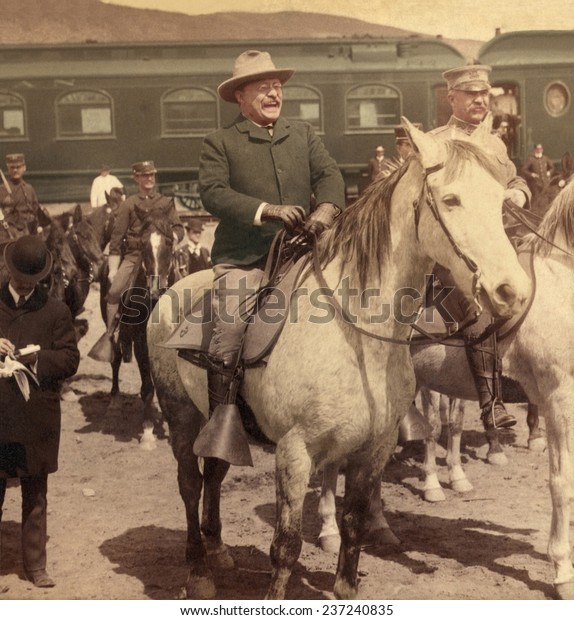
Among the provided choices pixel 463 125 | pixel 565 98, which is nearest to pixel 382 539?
pixel 463 125

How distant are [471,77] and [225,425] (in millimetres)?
3355

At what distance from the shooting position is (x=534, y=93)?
682 inches

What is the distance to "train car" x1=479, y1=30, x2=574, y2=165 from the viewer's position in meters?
15.7

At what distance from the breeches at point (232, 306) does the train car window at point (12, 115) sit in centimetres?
1260

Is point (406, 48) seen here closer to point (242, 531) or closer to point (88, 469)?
point (88, 469)

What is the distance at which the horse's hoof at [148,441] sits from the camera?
Result: 1059 centimetres

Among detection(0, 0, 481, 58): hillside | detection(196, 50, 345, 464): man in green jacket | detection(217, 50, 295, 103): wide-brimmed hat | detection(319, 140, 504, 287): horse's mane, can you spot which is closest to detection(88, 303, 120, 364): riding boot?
detection(0, 0, 481, 58): hillside

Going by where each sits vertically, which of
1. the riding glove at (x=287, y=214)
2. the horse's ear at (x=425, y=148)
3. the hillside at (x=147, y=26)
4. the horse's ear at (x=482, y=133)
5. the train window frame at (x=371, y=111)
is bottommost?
the riding glove at (x=287, y=214)

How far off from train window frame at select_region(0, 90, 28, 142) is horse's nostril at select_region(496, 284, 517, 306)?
14240 mm

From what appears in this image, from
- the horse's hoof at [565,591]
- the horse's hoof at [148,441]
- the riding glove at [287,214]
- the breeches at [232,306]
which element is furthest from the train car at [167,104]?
the horse's hoof at [565,591]

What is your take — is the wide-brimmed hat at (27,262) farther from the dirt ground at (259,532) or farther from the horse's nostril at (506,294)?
the horse's nostril at (506,294)

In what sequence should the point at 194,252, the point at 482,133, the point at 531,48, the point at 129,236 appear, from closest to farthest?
1. the point at 482,133
2. the point at 129,236
3. the point at 194,252
4. the point at 531,48

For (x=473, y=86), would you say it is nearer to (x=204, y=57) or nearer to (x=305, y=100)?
(x=204, y=57)

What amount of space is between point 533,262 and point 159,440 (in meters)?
5.46
